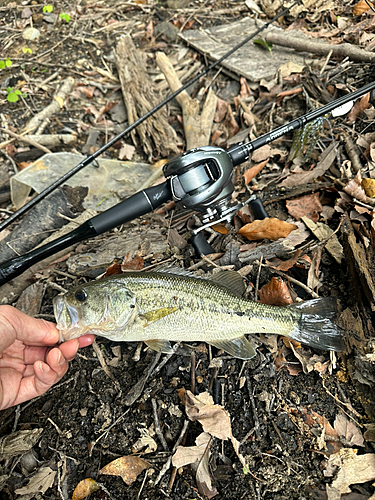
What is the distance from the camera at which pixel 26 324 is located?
117 inches

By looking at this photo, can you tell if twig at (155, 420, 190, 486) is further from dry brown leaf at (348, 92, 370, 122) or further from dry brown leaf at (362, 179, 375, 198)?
dry brown leaf at (348, 92, 370, 122)

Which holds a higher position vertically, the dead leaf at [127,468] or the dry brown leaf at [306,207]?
the dry brown leaf at [306,207]

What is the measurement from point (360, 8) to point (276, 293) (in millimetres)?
5238

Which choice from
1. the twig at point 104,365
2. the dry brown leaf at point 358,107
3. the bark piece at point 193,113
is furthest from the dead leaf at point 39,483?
the dry brown leaf at point 358,107

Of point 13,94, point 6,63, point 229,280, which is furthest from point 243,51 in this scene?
point 229,280

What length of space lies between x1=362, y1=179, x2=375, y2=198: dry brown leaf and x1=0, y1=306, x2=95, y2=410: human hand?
3181mm

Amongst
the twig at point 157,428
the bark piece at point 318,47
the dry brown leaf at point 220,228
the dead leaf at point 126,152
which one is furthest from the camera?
the dead leaf at point 126,152

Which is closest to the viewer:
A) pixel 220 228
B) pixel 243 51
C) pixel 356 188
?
pixel 356 188

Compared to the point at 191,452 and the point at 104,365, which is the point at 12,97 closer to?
the point at 104,365

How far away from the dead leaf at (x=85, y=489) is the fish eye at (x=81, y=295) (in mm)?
1430

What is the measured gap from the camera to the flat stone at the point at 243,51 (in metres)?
5.84

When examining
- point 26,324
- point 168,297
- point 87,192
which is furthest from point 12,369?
point 87,192

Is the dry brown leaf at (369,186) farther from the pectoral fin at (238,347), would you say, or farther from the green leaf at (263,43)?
the green leaf at (263,43)

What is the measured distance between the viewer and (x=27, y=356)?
3.25 m
